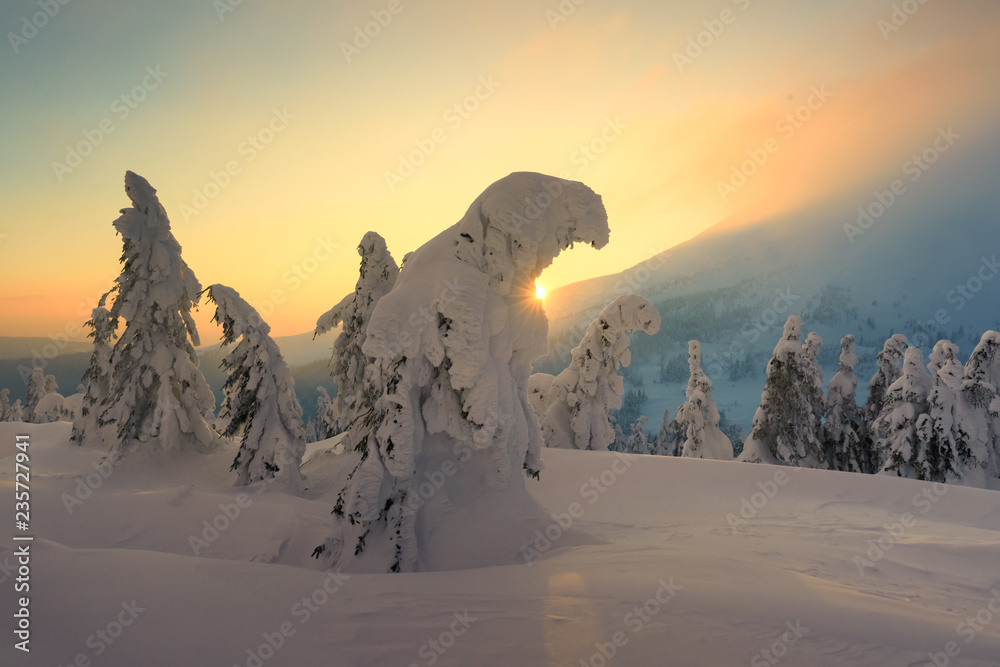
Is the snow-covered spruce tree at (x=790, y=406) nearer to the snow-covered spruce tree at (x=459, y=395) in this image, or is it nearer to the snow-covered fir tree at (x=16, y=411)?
the snow-covered spruce tree at (x=459, y=395)

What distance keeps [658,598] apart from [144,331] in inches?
670

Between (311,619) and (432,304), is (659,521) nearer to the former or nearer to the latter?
(432,304)

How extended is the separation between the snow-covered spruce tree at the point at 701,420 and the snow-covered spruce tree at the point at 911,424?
7.31 meters

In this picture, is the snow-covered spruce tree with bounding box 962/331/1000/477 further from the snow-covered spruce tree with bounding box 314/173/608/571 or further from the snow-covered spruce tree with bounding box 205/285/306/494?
the snow-covered spruce tree with bounding box 205/285/306/494

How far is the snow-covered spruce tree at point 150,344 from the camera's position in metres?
15.9

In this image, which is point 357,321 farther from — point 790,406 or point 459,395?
point 790,406

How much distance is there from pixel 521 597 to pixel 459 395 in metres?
3.93

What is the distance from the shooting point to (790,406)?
2652 cm

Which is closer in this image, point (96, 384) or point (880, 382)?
point (96, 384)

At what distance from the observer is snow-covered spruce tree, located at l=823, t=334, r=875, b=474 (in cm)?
2962

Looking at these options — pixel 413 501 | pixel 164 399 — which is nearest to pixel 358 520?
pixel 413 501

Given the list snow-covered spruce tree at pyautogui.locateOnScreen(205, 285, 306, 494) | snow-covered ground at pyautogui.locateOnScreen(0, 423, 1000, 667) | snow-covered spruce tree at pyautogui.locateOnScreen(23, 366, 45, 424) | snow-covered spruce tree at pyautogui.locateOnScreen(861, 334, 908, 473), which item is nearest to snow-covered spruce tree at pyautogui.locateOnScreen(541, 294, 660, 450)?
snow-covered ground at pyautogui.locateOnScreen(0, 423, 1000, 667)

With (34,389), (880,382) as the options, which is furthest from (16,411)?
(880,382)

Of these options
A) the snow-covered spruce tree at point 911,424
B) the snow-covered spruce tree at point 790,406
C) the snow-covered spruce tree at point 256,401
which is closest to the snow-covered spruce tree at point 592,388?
the snow-covered spruce tree at point 790,406
